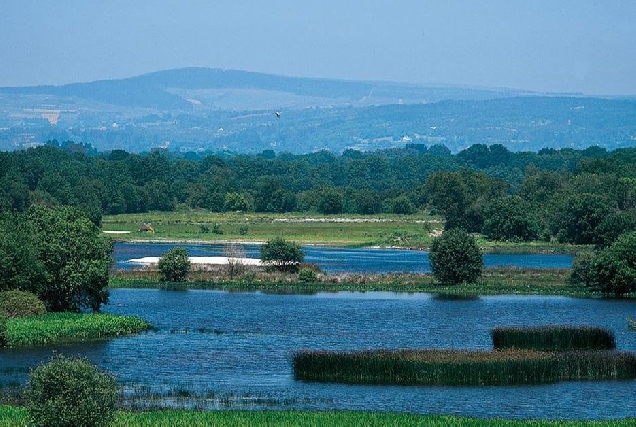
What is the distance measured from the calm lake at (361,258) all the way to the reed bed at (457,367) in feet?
169

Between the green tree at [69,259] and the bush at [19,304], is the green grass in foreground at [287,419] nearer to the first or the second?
the bush at [19,304]

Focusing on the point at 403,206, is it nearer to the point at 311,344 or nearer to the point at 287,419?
the point at 311,344

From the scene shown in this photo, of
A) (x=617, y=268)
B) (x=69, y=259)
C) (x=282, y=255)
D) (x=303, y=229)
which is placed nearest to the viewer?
(x=69, y=259)

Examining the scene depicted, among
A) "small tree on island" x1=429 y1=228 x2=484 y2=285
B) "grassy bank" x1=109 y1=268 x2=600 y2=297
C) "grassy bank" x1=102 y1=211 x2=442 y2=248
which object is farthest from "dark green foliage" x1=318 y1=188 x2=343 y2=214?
"small tree on island" x1=429 y1=228 x2=484 y2=285

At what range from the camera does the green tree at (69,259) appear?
237 feet

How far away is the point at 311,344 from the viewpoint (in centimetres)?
6725

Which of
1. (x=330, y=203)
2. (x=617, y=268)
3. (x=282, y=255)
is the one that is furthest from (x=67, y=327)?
(x=330, y=203)

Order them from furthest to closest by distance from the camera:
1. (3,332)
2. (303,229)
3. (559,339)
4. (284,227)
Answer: (284,227) → (303,229) → (3,332) → (559,339)

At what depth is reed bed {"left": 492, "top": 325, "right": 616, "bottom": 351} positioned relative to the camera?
6200 cm

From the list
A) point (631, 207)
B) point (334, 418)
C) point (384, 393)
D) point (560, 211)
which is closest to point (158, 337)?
point (384, 393)

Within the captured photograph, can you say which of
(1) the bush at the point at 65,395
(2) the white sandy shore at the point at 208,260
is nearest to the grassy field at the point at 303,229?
(2) the white sandy shore at the point at 208,260

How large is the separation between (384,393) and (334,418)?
7.58 meters

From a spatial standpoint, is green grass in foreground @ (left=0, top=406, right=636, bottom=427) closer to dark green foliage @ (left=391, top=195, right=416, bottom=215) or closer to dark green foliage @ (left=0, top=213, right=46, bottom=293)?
dark green foliage @ (left=0, top=213, right=46, bottom=293)

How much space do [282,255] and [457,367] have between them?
5251 centimetres
